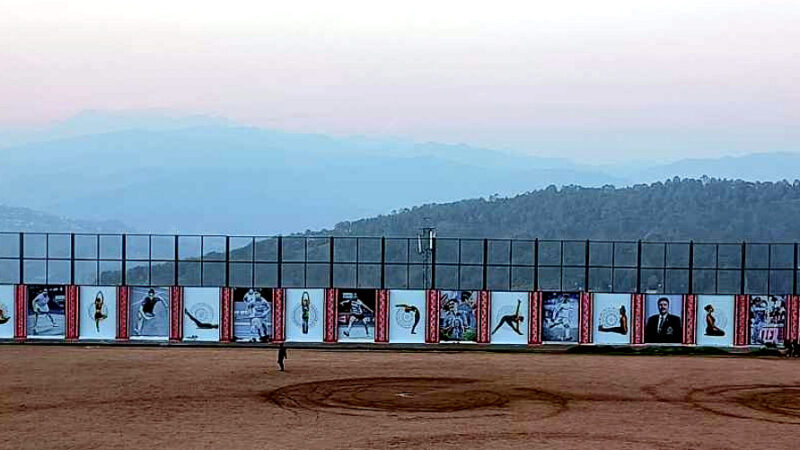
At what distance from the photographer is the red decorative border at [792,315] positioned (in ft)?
201

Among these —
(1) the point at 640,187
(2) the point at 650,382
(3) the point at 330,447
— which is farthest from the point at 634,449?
(1) the point at 640,187

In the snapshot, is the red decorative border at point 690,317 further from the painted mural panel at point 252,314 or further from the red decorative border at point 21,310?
the red decorative border at point 21,310

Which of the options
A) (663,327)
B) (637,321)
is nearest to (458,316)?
(637,321)

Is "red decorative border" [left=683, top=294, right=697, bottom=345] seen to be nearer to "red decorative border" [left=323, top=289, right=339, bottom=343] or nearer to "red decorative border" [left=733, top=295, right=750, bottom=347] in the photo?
"red decorative border" [left=733, top=295, right=750, bottom=347]

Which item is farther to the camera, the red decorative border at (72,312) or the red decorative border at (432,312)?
the red decorative border at (72,312)

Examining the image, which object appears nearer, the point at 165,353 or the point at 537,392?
the point at 537,392

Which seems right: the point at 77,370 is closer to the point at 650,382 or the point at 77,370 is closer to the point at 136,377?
the point at 136,377

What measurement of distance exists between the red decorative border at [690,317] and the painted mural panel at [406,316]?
15661 millimetres

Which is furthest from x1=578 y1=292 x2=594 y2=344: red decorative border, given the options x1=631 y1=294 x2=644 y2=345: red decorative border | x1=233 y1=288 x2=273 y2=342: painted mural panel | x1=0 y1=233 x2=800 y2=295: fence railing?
x1=0 y1=233 x2=800 y2=295: fence railing

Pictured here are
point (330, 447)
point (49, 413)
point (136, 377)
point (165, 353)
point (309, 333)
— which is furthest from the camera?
point (309, 333)

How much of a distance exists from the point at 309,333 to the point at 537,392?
22.4 m

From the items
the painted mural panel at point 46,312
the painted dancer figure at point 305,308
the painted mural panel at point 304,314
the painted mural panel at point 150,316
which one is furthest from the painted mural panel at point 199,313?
the painted mural panel at point 46,312

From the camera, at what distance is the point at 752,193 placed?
165 metres

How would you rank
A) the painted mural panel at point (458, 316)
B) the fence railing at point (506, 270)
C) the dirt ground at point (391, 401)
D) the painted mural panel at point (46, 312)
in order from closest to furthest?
the dirt ground at point (391, 401), the painted mural panel at point (458, 316), the painted mural panel at point (46, 312), the fence railing at point (506, 270)
